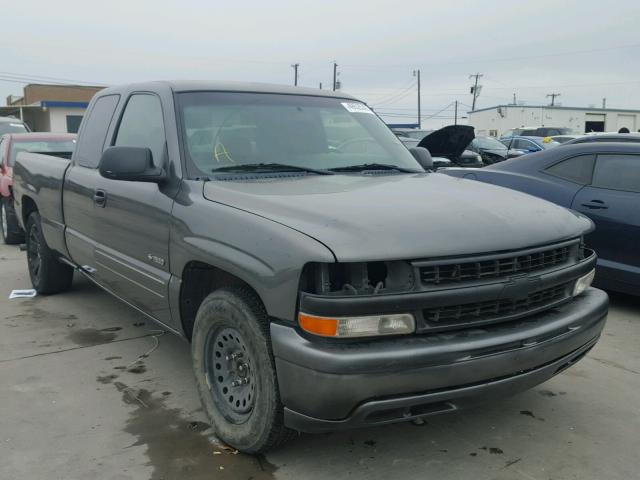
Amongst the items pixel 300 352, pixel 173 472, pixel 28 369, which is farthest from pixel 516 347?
pixel 28 369

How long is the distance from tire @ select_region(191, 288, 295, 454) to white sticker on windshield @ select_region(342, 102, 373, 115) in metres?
1.98

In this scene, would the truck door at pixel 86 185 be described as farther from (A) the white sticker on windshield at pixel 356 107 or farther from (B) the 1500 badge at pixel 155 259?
(A) the white sticker on windshield at pixel 356 107

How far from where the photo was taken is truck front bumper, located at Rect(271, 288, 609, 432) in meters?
2.41

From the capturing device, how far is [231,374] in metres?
3.07

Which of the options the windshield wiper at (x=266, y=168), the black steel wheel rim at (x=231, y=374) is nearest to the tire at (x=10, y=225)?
the windshield wiper at (x=266, y=168)

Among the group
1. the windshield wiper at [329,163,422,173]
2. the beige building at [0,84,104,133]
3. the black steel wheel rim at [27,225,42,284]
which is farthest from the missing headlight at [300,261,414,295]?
the beige building at [0,84,104,133]

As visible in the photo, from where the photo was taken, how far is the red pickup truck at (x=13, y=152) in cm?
912

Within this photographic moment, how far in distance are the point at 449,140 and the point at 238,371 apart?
468 centimetres

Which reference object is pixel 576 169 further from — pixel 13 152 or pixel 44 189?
pixel 13 152

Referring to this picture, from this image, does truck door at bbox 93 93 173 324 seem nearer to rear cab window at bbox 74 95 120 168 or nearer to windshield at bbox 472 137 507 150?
rear cab window at bbox 74 95 120 168

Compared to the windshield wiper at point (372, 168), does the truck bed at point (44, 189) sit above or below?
below

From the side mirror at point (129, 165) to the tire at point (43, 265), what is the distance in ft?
8.49

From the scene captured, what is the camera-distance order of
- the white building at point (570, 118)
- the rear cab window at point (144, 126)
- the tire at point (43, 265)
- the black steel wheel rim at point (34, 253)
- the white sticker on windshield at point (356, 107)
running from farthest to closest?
the white building at point (570, 118) < the black steel wheel rim at point (34, 253) < the tire at point (43, 265) < the white sticker on windshield at point (356, 107) < the rear cab window at point (144, 126)

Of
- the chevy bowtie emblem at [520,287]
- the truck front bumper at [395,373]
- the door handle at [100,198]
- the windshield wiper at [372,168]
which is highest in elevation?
the windshield wiper at [372,168]
